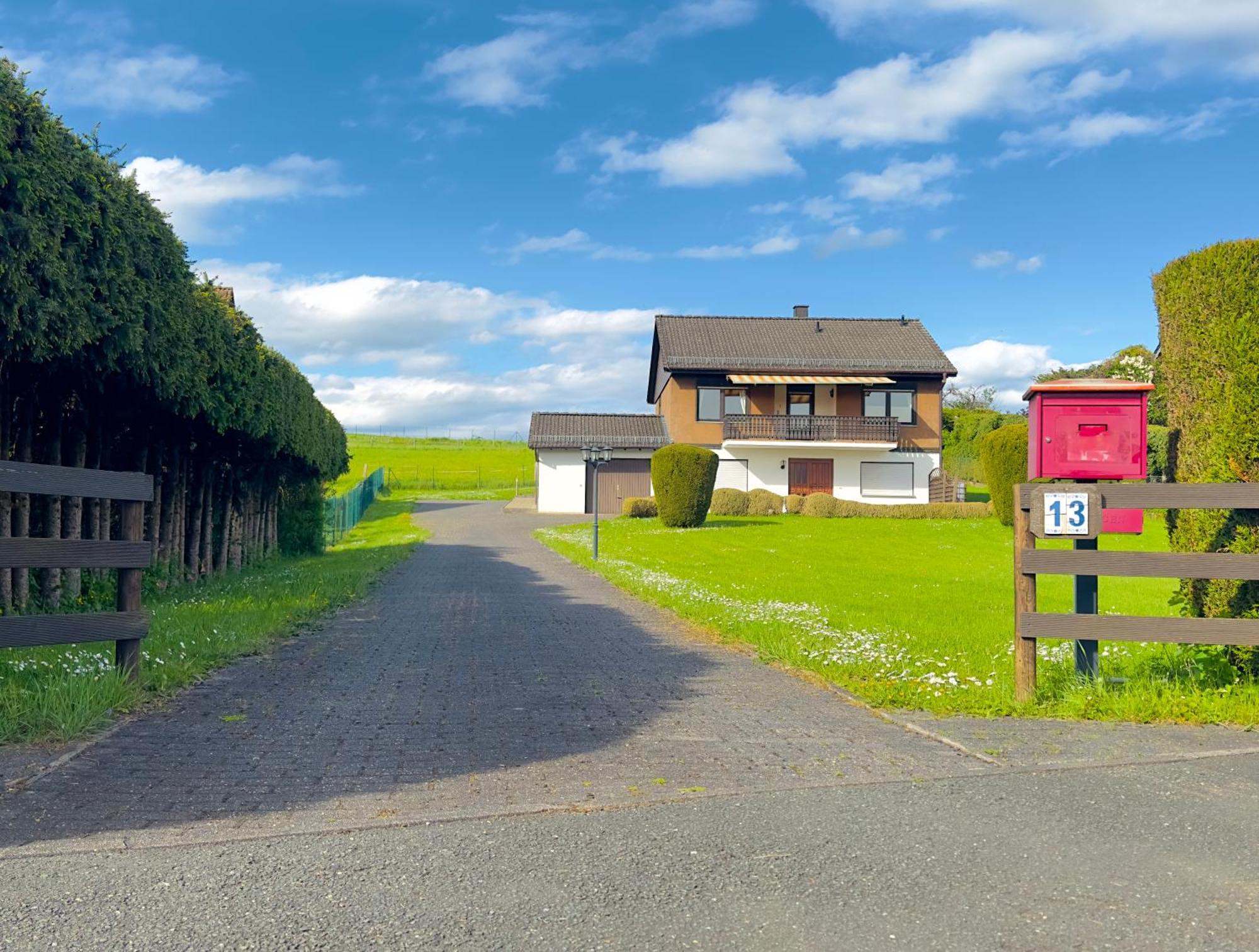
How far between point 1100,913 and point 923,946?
68 centimetres

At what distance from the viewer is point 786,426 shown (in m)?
40.0

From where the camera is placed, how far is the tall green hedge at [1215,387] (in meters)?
6.39

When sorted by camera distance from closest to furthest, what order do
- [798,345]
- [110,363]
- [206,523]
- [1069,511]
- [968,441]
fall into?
[1069,511] < [110,363] < [206,523] < [798,345] < [968,441]

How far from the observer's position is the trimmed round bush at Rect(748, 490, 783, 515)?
3644cm

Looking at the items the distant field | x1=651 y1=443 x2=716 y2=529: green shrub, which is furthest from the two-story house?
the distant field

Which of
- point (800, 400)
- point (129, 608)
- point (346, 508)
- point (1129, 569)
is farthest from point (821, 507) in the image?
point (129, 608)

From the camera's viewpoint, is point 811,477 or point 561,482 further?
point 561,482

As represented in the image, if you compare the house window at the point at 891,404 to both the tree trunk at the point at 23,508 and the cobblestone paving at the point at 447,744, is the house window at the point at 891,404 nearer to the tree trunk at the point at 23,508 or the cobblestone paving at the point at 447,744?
the cobblestone paving at the point at 447,744

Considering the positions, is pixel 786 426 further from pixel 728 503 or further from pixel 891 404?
pixel 728 503

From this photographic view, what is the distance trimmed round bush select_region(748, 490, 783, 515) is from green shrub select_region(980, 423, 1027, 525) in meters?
8.70

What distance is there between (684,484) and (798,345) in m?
15.5

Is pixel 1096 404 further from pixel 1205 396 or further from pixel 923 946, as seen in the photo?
pixel 923 946

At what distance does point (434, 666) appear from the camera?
809 cm

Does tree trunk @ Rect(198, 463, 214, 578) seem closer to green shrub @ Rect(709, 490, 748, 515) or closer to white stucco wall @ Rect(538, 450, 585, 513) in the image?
green shrub @ Rect(709, 490, 748, 515)
